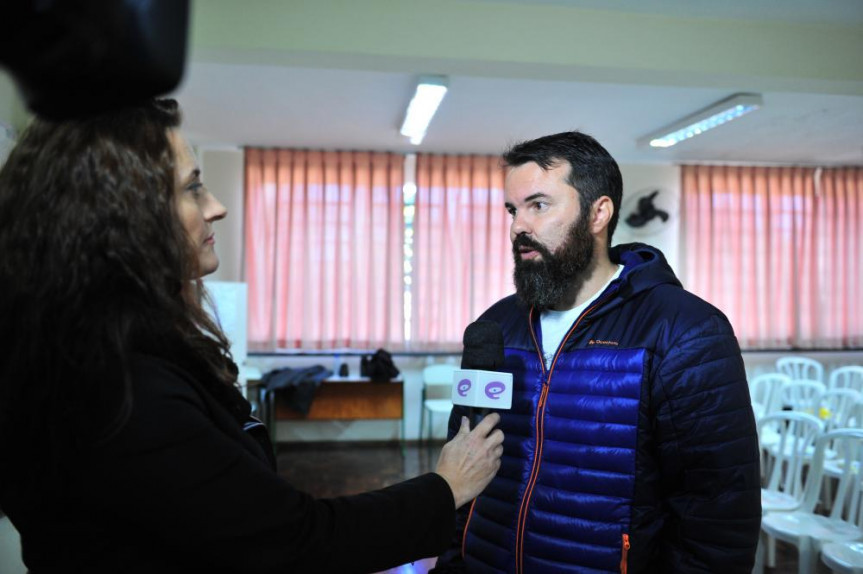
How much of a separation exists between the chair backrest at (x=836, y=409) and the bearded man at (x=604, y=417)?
335 centimetres

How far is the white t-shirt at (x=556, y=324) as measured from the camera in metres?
1.41

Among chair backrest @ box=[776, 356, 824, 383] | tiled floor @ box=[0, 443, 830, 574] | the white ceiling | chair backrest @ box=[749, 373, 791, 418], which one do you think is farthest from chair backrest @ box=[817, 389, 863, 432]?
the white ceiling

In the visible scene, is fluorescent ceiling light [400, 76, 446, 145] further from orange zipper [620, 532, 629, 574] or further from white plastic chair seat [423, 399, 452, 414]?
orange zipper [620, 532, 629, 574]

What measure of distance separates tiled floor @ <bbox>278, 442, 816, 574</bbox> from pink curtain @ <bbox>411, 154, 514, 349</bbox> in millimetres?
1107

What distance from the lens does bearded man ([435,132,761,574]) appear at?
3.76ft

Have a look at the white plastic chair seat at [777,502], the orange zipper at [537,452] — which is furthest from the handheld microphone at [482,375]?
the white plastic chair seat at [777,502]

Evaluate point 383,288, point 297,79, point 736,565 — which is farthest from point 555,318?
point 383,288

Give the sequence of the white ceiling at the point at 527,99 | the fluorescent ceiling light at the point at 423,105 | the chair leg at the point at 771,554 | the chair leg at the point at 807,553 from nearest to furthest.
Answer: the chair leg at the point at 807,553 → the white ceiling at the point at 527,99 → the chair leg at the point at 771,554 → the fluorescent ceiling light at the point at 423,105

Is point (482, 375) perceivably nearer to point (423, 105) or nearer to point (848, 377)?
point (423, 105)

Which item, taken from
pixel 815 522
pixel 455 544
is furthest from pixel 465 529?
pixel 815 522

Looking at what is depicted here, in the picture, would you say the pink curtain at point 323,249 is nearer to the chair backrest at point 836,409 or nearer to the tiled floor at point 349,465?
the tiled floor at point 349,465

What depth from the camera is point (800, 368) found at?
5.97 m

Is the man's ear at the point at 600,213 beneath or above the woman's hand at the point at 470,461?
above

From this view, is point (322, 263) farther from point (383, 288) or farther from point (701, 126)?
point (701, 126)
